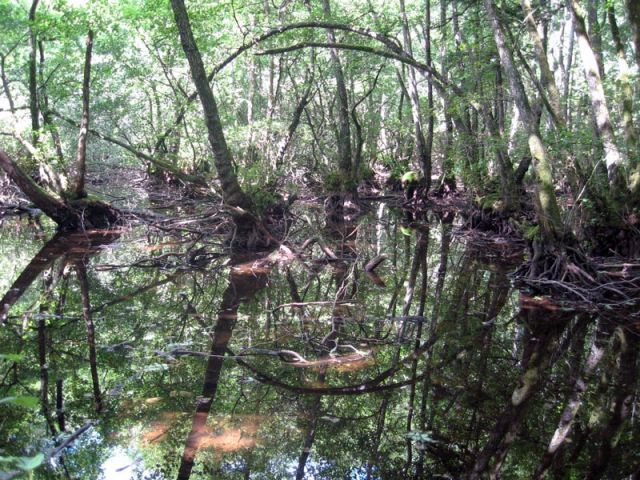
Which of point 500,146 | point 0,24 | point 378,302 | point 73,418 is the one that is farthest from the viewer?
point 0,24

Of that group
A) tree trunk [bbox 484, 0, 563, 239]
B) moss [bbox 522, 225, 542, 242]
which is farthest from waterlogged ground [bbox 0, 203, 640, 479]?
tree trunk [bbox 484, 0, 563, 239]

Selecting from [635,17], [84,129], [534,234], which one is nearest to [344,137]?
[84,129]

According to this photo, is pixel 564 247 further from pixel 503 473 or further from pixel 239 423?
pixel 239 423

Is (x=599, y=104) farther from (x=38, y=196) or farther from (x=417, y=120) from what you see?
(x=38, y=196)

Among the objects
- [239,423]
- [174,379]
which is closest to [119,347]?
[174,379]

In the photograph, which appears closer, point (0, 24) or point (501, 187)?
point (501, 187)

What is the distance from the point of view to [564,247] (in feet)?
24.2

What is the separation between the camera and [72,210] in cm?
1112

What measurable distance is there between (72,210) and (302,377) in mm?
8056

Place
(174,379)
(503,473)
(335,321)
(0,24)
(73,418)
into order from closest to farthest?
(503,473)
(73,418)
(174,379)
(335,321)
(0,24)

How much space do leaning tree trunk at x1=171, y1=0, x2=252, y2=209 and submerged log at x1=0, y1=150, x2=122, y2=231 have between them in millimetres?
3474

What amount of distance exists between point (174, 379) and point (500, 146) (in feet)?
24.7

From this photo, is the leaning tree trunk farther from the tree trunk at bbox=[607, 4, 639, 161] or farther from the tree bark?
the tree trunk at bbox=[607, 4, 639, 161]

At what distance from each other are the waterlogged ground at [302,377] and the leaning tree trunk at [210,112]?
4.82 feet
